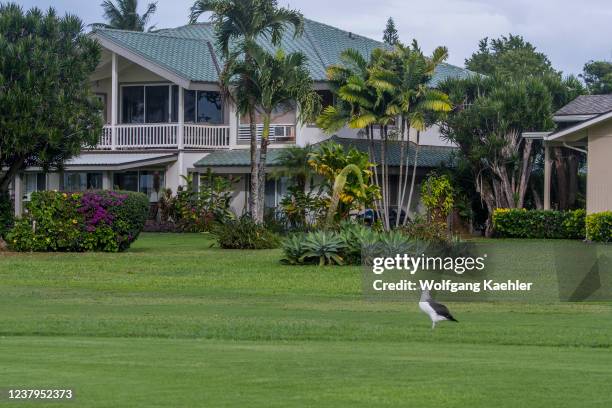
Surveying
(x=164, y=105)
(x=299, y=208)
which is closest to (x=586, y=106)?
(x=299, y=208)

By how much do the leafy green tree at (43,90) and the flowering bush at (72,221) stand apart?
1.59 meters

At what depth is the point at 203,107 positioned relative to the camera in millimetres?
44406

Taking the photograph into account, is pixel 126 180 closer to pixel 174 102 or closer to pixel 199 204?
pixel 174 102

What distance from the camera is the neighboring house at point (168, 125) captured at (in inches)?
1665

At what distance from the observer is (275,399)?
9000mm

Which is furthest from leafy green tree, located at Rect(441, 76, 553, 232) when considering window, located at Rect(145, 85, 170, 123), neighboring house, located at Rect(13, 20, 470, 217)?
window, located at Rect(145, 85, 170, 123)

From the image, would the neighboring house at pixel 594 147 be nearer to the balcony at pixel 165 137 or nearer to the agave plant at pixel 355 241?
the agave plant at pixel 355 241

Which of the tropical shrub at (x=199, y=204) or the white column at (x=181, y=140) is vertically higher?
the white column at (x=181, y=140)

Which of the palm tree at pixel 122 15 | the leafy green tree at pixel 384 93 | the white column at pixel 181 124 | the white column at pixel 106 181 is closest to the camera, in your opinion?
the leafy green tree at pixel 384 93

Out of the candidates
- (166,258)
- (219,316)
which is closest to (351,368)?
(219,316)

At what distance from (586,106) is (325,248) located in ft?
50.8

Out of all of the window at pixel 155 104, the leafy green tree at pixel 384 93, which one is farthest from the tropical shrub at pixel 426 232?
the window at pixel 155 104

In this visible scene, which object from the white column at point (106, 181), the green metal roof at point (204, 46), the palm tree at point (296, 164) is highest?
the green metal roof at point (204, 46)

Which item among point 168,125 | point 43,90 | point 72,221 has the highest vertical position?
point 43,90
